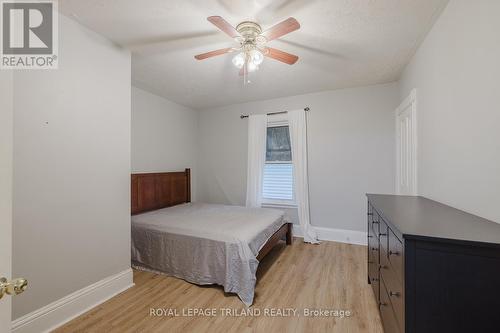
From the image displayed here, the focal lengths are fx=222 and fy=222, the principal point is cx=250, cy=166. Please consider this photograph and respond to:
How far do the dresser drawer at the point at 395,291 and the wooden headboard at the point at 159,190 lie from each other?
3.08 m

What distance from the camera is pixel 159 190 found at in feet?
12.1

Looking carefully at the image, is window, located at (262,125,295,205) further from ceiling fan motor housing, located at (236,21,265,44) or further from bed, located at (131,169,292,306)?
ceiling fan motor housing, located at (236,21,265,44)

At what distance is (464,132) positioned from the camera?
1.46 m

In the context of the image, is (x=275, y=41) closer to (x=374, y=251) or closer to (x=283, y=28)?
(x=283, y=28)

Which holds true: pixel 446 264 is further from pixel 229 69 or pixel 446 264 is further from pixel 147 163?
pixel 147 163

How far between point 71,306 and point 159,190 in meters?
2.00

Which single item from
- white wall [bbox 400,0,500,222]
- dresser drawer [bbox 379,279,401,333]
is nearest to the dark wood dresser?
dresser drawer [bbox 379,279,401,333]

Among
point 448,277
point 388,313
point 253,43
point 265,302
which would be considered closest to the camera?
point 448,277

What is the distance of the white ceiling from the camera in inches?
67.4

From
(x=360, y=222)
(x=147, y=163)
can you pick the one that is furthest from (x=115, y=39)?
(x=360, y=222)

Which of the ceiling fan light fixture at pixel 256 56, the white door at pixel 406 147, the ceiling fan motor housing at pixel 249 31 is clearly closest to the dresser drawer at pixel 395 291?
the white door at pixel 406 147

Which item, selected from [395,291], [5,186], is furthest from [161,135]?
[395,291]

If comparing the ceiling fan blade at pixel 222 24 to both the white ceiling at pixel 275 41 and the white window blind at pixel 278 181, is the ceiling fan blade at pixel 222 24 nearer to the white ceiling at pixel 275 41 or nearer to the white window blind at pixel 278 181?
the white ceiling at pixel 275 41

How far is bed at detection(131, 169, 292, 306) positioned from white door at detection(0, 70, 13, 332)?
5.34 feet
